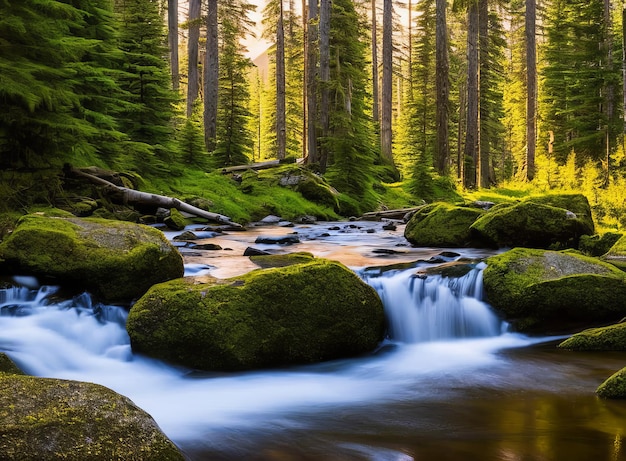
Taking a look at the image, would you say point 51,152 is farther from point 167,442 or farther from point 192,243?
point 167,442

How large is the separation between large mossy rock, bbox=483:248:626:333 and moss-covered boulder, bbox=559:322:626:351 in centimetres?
51

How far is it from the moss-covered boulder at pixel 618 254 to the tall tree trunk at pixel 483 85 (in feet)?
58.9

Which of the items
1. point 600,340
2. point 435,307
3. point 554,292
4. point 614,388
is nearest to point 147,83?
point 435,307

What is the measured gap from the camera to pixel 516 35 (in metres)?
45.9

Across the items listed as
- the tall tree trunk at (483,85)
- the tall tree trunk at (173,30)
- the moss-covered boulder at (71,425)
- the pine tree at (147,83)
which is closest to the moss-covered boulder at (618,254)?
the moss-covered boulder at (71,425)

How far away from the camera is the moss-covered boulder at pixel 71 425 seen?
2832 millimetres

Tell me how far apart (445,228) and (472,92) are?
14.7m

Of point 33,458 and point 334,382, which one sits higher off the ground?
point 33,458

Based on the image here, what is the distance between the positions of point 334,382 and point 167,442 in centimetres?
256

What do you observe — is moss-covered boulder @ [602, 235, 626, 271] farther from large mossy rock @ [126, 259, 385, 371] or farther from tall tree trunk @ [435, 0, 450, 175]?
tall tree trunk @ [435, 0, 450, 175]

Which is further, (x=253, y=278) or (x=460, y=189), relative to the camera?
(x=460, y=189)

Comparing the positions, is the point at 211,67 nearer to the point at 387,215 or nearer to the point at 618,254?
the point at 387,215

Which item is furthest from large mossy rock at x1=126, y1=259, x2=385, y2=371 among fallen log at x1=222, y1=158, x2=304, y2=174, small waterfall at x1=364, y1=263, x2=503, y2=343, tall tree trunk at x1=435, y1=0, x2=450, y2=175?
tall tree trunk at x1=435, y1=0, x2=450, y2=175

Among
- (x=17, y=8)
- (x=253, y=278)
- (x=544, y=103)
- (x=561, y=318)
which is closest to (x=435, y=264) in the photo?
(x=561, y=318)
